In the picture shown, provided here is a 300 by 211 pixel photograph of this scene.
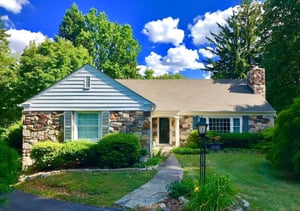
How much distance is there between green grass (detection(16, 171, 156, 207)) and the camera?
23.5 ft

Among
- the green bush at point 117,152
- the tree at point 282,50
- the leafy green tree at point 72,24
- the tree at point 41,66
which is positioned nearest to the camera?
the green bush at point 117,152

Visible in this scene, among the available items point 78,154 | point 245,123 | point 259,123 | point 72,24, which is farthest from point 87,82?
point 72,24

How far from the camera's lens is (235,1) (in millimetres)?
32969

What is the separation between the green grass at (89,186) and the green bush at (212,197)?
85.1 inches

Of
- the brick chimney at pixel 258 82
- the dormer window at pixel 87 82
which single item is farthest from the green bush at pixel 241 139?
the dormer window at pixel 87 82

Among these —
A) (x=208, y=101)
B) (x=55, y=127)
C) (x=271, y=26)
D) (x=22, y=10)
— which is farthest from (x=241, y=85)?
(x=22, y=10)

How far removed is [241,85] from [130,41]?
1793 cm

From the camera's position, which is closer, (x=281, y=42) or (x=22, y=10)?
(x=22, y=10)

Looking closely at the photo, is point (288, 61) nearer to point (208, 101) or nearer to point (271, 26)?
point (271, 26)

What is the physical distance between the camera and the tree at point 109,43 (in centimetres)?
3316

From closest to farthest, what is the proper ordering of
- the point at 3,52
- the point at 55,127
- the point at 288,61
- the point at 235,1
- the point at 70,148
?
the point at 70,148, the point at 55,127, the point at 3,52, the point at 288,61, the point at 235,1

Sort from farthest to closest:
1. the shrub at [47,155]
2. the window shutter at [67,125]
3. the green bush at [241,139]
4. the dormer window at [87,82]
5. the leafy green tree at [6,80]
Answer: the leafy green tree at [6,80] < the green bush at [241,139] < the dormer window at [87,82] < the window shutter at [67,125] < the shrub at [47,155]

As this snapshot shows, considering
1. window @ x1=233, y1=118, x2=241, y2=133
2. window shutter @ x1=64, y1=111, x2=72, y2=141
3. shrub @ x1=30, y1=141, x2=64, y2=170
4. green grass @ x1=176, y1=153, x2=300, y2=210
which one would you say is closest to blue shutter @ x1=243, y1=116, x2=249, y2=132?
window @ x1=233, y1=118, x2=241, y2=133

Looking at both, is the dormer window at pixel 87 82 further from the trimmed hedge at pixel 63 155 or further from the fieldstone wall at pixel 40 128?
the trimmed hedge at pixel 63 155
